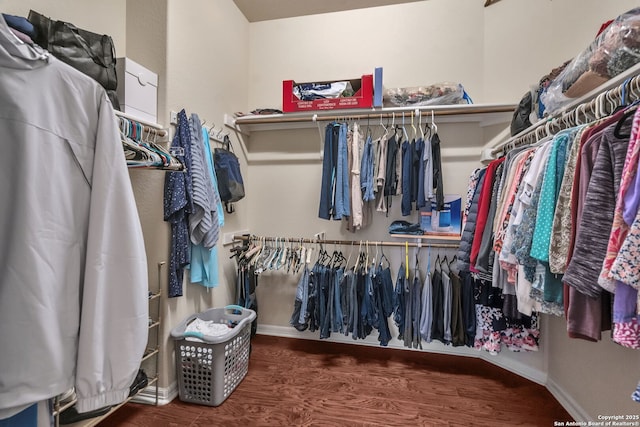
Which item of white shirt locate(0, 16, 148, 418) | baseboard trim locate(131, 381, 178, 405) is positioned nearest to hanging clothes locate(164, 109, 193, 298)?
baseboard trim locate(131, 381, 178, 405)

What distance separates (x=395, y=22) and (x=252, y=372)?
316cm

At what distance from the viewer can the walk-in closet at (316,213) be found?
0.65 metres

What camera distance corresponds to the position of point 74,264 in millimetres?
665

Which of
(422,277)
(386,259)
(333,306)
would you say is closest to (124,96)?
(333,306)

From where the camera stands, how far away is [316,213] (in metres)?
2.67

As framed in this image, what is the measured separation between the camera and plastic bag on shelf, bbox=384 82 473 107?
2145 mm

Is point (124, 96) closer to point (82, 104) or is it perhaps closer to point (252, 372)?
point (82, 104)

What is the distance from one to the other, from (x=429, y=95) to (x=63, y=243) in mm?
2348

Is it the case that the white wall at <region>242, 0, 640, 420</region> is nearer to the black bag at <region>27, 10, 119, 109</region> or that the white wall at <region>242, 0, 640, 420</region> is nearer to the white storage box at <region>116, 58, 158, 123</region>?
the white storage box at <region>116, 58, 158, 123</region>

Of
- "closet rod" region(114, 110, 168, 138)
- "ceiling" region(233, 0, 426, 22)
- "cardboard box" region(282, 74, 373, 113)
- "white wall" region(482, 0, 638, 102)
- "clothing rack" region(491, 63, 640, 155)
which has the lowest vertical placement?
"clothing rack" region(491, 63, 640, 155)

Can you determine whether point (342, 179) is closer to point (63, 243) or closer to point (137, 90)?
point (137, 90)

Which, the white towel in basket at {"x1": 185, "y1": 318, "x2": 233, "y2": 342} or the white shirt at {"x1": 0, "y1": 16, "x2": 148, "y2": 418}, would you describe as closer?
the white shirt at {"x1": 0, "y1": 16, "x2": 148, "y2": 418}

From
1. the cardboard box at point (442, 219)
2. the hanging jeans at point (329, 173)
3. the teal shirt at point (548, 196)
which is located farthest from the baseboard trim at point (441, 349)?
the teal shirt at point (548, 196)

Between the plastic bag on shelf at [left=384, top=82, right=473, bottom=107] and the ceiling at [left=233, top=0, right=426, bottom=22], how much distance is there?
0.95 meters
